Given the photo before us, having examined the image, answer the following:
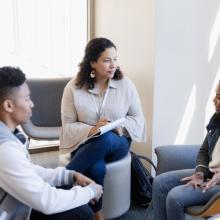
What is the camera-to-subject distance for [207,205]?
1.55 meters

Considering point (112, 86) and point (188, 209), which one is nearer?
point (188, 209)

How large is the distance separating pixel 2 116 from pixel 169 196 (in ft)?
2.86

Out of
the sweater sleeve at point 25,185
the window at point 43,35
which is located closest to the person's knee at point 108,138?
the sweater sleeve at point 25,185

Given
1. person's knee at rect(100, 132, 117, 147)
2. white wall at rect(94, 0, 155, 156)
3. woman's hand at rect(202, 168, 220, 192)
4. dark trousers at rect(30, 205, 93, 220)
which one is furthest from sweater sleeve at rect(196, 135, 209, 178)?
white wall at rect(94, 0, 155, 156)

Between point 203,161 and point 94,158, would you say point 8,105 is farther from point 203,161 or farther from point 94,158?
point 203,161

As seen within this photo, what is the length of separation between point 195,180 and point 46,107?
165 centimetres

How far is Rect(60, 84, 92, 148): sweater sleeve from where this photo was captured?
2229 mm

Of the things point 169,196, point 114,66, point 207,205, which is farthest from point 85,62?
point 207,205

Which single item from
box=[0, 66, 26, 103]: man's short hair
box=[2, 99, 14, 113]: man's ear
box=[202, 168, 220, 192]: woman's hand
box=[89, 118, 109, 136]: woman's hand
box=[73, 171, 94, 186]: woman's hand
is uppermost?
box=[0, 66, 26, 103]: man's short hair

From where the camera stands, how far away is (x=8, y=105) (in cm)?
132

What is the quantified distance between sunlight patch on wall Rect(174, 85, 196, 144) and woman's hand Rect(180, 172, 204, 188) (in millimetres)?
1129

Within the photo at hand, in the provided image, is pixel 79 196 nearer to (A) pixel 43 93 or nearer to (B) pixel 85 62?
(B) pixel 85 62

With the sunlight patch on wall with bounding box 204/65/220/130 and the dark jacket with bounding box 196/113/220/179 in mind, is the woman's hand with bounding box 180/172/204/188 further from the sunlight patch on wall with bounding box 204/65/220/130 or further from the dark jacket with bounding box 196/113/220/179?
the sunlight patch on wall with bounding box 204/65/220/130

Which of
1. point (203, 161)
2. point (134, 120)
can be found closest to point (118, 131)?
point (134, 120)
